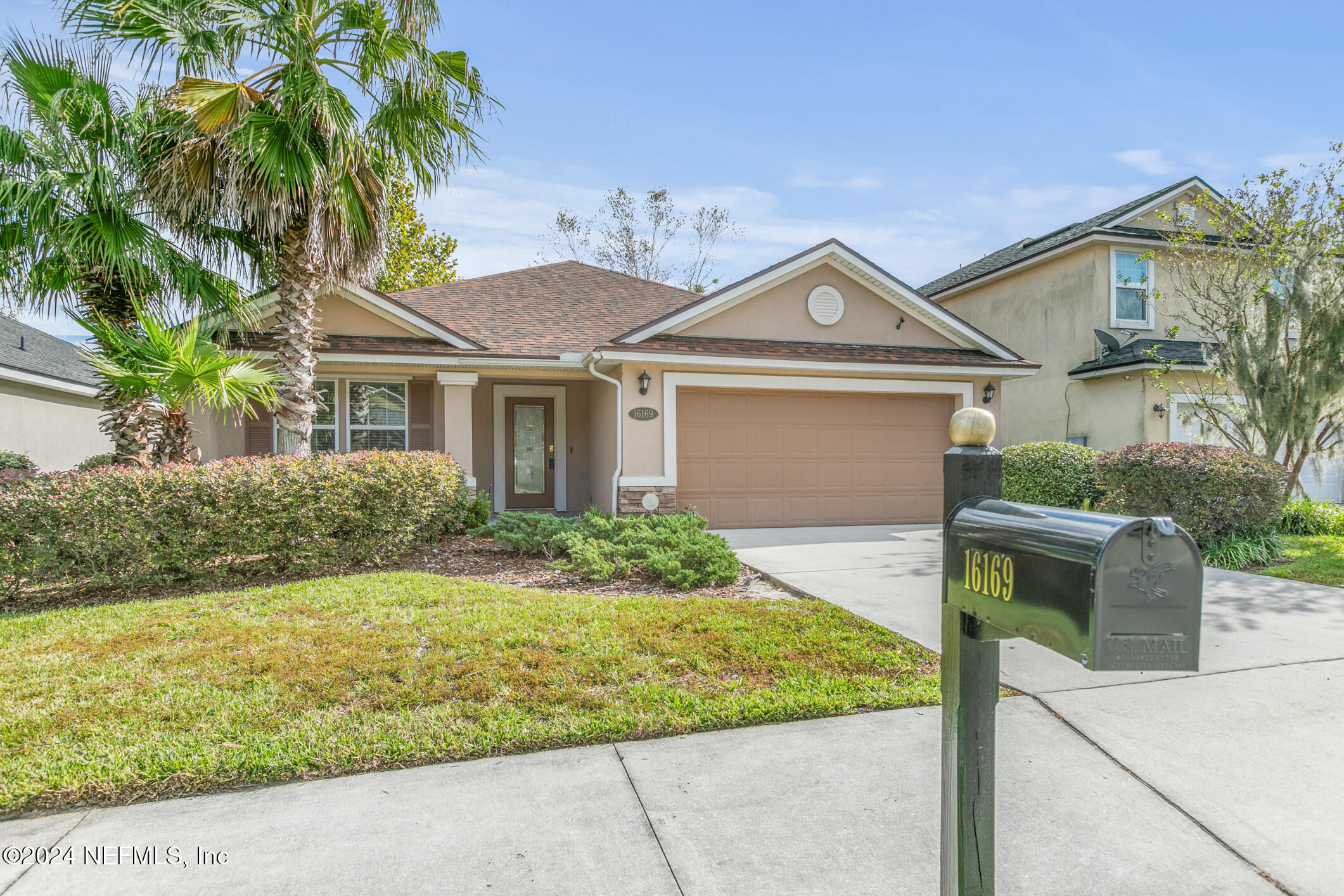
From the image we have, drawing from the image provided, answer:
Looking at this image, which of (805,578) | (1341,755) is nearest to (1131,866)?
(1341,755)

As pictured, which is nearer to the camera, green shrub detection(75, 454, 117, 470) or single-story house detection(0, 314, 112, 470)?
green shrub detection(75, 454, 117, 470)

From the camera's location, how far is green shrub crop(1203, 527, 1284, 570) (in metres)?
7.98

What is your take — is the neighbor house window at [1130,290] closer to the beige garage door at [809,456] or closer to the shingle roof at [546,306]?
the beige garage door at [809,456]

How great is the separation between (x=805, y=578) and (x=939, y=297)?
13765mm

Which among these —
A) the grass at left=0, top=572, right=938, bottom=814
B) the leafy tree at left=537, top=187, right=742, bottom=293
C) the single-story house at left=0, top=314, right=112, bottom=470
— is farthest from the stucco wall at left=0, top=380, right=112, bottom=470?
the leafy tree at left=537, top=187, right=742, bottom=293

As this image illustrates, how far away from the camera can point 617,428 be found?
10969 mm

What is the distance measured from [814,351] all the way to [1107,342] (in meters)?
6.58

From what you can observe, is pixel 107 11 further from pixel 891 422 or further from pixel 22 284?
pixel 891 422

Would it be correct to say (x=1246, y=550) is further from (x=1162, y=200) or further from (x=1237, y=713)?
(x=1162, y=200)

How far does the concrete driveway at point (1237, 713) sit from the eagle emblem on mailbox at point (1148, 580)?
2108 mm

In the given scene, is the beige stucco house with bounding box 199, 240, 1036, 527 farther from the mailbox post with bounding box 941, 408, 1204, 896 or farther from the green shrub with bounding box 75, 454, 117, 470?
the mailbox post with bounding box 941, 408, 1204, 896

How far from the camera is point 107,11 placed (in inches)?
298

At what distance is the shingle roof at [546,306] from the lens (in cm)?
1257

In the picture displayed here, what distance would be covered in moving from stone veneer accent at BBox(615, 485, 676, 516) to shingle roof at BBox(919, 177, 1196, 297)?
9.90 meters
